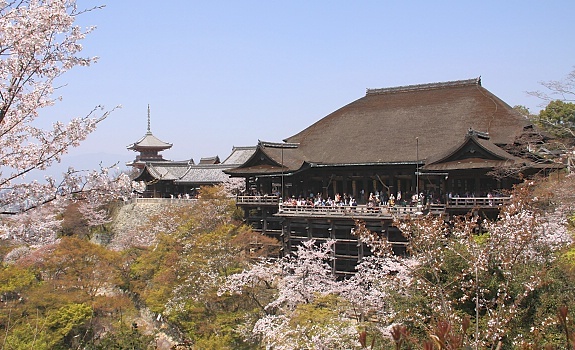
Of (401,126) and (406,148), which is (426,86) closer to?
(401,126)

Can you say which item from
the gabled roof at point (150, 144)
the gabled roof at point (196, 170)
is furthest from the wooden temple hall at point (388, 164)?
the gabled roof at point (150, 144)

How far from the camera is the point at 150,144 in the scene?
57531mm

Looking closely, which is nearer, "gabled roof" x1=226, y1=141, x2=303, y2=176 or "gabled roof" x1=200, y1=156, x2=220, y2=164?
"gabled roof" x1=226, y1=141, x2=303, y2=176

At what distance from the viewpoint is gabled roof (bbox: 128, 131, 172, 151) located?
186 ft

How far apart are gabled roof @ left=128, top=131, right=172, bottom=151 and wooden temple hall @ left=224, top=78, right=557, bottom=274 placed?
2678 cm

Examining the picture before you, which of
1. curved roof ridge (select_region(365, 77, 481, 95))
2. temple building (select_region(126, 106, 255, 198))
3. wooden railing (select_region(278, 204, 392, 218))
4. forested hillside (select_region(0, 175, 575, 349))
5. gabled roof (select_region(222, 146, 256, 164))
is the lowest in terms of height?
forested hillside (select_region(0, 175, 575, 349))

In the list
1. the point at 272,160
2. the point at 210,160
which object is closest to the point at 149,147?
the point at 210,160

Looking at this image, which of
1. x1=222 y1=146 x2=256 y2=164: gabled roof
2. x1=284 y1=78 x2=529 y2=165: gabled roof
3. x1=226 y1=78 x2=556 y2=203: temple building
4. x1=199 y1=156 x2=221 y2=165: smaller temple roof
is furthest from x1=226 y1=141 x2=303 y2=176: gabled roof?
x1=199 y1=156 x2=221 y2=165: smaller temple roof

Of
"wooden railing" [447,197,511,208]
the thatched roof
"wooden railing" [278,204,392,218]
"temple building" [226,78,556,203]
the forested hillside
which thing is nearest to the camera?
the forested hillside

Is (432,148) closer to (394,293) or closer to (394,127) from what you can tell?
(394,127)

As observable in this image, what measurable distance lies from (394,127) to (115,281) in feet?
50.1

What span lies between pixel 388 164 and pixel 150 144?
36716 mm

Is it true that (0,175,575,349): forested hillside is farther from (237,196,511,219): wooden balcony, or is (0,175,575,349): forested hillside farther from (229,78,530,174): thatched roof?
(229,78,530,174): thatched roof

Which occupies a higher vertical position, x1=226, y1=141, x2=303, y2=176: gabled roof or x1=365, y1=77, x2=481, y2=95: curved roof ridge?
x1=365, y1=77, x2=481, y2=95: curved roof ridge
